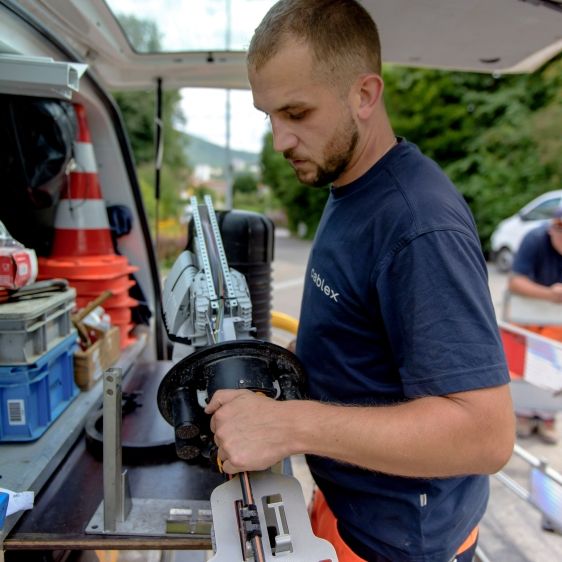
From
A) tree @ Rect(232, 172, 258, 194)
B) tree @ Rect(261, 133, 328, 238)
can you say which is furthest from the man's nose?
tree @ Rect(232, 172, 258, 194)

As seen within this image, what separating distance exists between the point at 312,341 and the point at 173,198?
1840cm

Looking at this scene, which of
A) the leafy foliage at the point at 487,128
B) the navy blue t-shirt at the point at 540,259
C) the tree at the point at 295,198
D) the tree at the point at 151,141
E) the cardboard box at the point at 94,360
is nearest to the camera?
the cardboard box at the point at 94,360

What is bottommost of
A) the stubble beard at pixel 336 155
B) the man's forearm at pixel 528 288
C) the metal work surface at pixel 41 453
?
the metal work surface at pixel 41 453

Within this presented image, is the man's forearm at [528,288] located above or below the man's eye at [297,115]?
below

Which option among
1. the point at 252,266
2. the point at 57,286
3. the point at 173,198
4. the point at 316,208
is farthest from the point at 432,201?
the point at 316,208

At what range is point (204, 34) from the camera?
111 inches

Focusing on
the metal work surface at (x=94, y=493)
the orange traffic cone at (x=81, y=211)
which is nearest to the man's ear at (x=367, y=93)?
the metal work surface at (x=94, y=493)

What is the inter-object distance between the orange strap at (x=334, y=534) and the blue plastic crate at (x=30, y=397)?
97cm

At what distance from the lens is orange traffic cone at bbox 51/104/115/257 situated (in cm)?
284

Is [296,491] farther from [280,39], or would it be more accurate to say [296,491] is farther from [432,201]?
[280,39]

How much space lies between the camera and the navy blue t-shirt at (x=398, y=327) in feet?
3.38

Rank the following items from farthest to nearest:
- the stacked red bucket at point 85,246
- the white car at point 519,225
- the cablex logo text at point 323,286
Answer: the white car at point 519,225, the stacked red bucket at point 85,246, the cablex logo text at point 323,286

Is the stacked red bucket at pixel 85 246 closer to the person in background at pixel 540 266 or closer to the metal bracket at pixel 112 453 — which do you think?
the metal bracket at pixel 112 453

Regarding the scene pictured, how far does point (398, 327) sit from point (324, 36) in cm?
69
